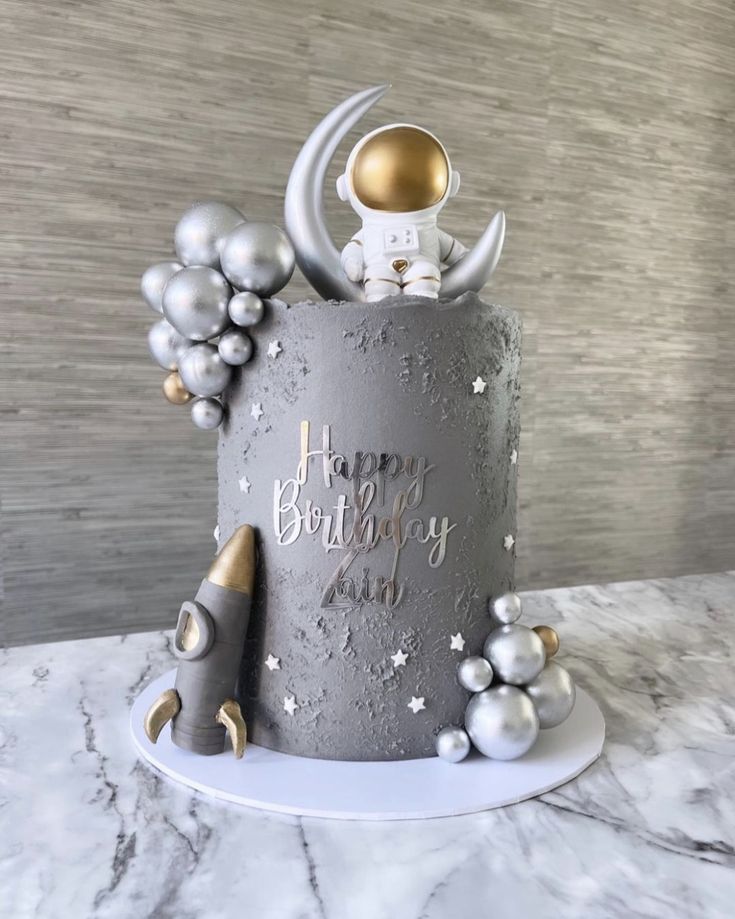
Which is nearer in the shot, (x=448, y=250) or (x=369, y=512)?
(x=369, y=512)

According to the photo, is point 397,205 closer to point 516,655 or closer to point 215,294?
point 215,294

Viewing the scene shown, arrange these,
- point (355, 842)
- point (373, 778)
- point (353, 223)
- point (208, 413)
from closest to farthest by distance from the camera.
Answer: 1. point (355, 842)
2. point (373, 778)
3. point (208, 413)
4. point (353, 223)

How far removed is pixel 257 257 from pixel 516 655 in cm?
60

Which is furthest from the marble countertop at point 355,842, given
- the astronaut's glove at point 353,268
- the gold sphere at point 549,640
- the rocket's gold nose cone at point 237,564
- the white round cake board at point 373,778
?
the astronaut's glove at point 353,268

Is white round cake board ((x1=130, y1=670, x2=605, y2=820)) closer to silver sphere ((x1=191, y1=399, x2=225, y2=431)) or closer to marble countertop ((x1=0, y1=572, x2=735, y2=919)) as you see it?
marble countertop ((x1=0, y1=572, x2=735, y2=919))

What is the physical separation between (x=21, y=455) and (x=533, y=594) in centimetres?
116

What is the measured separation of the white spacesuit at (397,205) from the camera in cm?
97

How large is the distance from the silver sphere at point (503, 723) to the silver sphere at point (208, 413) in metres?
0.51

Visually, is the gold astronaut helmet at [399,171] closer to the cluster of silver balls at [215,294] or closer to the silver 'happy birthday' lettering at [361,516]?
the cluster of silver balls at [215,294]

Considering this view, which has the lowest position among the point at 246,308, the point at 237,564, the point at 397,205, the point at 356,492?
the point at 237,564

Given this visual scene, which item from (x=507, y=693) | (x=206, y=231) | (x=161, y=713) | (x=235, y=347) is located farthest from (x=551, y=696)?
(x=206, y=231)

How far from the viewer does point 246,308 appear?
0.94 meters

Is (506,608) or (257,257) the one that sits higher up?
(257,257)

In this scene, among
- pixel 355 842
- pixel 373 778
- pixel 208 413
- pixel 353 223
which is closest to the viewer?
pixel 355 842
